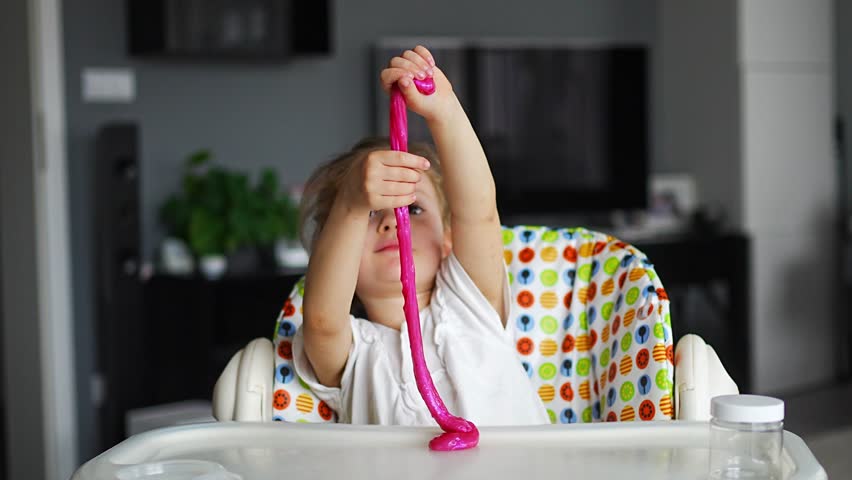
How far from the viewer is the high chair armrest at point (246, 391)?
1.64 meters

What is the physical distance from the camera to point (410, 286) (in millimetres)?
1349

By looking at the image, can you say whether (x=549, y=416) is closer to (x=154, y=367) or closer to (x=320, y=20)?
(x=154, y=367)

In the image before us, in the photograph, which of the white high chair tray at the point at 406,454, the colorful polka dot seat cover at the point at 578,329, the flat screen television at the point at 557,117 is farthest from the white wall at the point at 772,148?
the white high chair tray at the point at 406,454

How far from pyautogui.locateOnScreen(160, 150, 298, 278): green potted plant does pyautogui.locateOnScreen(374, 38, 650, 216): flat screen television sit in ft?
3.44

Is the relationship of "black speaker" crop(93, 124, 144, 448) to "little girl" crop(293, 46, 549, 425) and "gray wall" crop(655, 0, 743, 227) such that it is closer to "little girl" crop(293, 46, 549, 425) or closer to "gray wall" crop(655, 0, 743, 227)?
"little girl" crop(293, 46, 549, 425)

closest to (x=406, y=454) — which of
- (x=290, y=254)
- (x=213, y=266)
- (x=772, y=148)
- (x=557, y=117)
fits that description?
(x=213, y=266)

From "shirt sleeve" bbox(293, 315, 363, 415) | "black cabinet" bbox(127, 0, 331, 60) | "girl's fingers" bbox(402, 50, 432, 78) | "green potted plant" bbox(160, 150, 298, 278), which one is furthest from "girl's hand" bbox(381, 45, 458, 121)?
"black cabinet" bbox(127, 0, 331, 60)

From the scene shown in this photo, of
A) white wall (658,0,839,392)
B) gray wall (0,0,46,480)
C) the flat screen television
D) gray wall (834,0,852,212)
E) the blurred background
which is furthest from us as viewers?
gray wall (834,0,852,212)

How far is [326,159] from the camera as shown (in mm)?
3752

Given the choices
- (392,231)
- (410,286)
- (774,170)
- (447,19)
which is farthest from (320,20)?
(410,286)

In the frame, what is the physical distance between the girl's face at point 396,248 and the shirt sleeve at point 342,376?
0.07 metres

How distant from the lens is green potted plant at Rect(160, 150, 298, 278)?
3.88m

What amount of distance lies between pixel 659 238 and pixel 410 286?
12.0 feet

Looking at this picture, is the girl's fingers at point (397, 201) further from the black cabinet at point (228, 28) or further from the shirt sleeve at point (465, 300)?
the black cabinet at point (228, 28)
